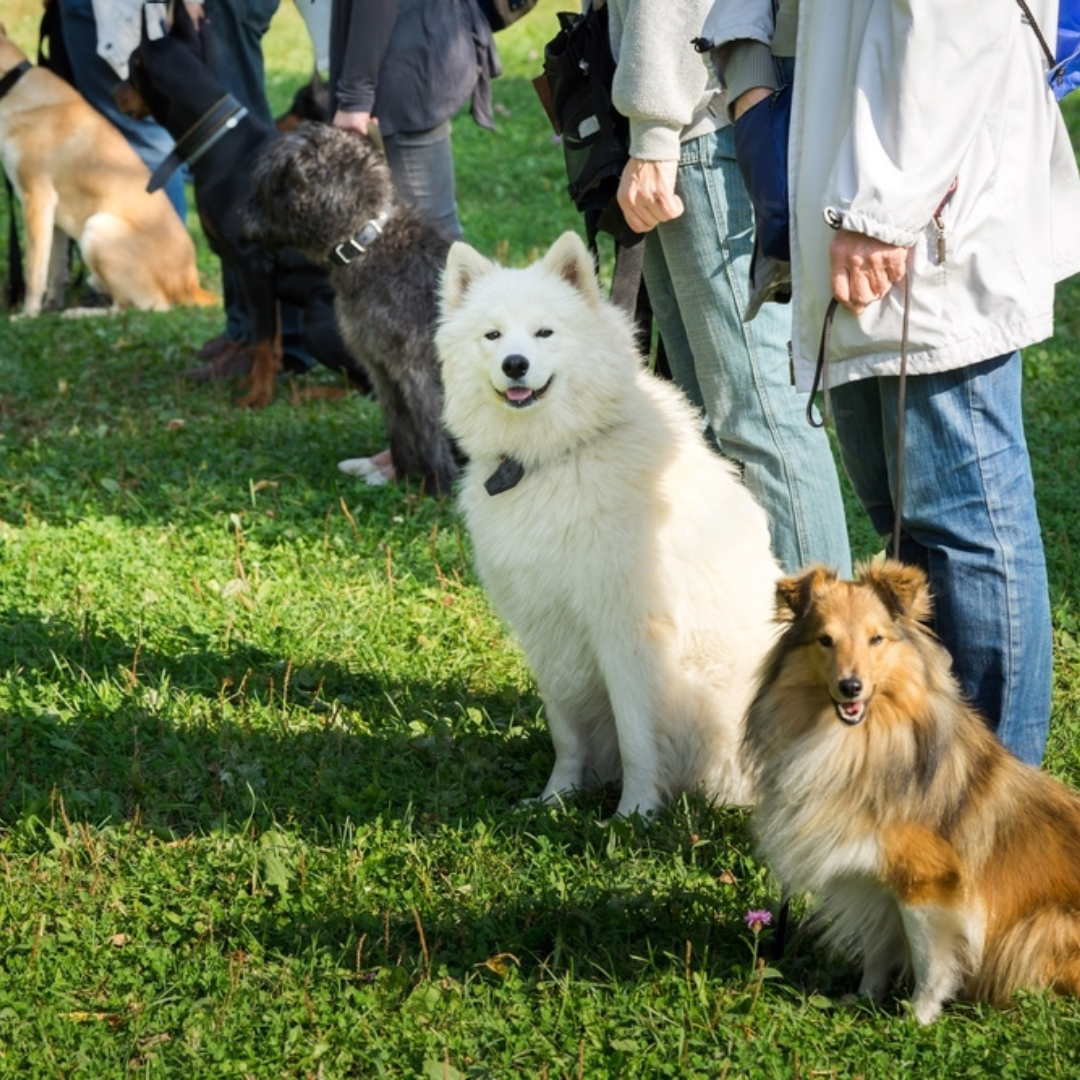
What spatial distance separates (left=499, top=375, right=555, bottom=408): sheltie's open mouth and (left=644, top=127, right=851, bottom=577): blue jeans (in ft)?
1.24

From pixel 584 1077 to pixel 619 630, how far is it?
1.14 meters

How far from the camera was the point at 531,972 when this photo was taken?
8.89 feet

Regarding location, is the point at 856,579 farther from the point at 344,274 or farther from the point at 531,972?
the point at 344,274

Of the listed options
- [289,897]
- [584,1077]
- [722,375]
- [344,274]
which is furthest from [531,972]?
[344,274]

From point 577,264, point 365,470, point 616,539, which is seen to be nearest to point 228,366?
point 365,470

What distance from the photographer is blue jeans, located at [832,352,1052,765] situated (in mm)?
2486

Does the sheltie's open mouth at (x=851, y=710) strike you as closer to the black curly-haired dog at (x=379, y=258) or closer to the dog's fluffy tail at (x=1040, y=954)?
the dog's fluffy tail at (x=1040, y=954)

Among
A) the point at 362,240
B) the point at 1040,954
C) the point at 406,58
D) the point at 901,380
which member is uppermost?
the point at 406,58

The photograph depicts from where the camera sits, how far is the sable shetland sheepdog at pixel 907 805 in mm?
2346

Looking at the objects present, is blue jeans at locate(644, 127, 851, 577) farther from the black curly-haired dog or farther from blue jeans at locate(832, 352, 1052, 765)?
the black curly-haired dog

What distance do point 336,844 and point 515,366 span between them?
122cm

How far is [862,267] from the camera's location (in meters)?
2.31

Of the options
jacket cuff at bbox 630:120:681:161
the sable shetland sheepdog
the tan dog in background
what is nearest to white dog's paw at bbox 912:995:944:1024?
the sable shetland sheepdog

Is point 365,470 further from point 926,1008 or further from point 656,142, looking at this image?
point 926,1008
